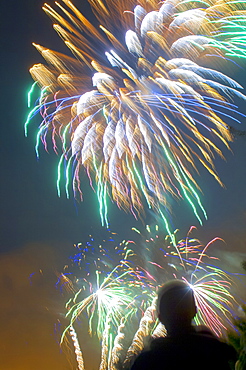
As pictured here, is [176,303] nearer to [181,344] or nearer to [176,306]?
[176,306]

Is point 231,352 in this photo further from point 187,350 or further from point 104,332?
point 104,332

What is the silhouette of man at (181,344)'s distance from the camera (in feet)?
7.52

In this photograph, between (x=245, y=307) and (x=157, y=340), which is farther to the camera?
(x=245, y=307)

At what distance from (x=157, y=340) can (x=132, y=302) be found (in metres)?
18.7

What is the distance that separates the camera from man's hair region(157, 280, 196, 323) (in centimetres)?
249

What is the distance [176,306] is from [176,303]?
18 millimetres

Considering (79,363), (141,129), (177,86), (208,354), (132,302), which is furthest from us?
(79,363)

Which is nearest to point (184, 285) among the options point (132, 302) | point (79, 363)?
point (132, 302)

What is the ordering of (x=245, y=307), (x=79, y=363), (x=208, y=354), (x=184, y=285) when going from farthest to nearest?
(x=79, y=363), (x=245, y=307), (x=184, y=285), (x=208, y=354)

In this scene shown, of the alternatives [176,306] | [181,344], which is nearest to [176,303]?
[176,306]

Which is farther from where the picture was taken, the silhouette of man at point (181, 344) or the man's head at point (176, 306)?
the man's head at point (176, 306)

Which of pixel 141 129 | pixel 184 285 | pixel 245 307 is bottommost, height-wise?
pixel 245 307

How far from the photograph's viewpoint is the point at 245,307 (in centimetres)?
743

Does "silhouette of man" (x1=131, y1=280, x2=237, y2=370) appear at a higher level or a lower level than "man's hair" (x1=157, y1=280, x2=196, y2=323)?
lower
